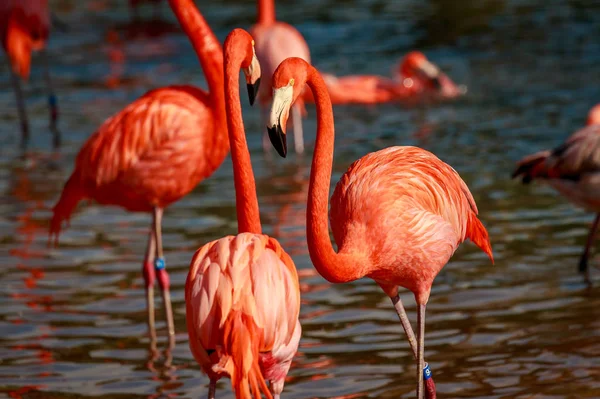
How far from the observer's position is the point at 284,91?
12.6 ft

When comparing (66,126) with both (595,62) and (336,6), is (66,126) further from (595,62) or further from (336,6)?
(336,6)

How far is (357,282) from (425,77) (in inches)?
244

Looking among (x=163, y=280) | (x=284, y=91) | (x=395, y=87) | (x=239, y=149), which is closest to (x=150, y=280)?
(x=163, y=280)

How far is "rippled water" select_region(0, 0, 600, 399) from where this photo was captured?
4.73m

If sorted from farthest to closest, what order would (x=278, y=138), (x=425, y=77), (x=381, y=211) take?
1. (x=425, y=77)
2. (x=381, y=211)
3. (x=278, y=138)

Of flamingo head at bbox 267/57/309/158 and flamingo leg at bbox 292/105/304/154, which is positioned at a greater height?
flamingo head at bbox 267/57/309/158

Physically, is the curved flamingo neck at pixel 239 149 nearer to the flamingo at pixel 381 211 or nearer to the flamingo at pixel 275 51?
the flamingo at pixel 381 211

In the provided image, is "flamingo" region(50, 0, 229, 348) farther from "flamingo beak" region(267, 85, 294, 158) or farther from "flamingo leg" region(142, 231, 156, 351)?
"flamingo beak" region(267, 85, 294, 158)

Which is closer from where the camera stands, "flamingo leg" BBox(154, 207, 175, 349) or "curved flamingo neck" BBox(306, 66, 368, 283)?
"curved flamingo neck" BBox(306, 66, 368, 283)

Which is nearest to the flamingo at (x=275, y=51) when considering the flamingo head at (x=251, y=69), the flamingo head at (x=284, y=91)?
the flamingo head at (x=251, y=69)

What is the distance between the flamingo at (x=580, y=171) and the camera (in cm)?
593

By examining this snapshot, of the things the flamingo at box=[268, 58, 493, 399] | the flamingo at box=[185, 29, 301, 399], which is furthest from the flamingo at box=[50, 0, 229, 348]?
the flamingo at box=[185, 29, 301, 399]

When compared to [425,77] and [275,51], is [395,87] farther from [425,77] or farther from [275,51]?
[275,51]

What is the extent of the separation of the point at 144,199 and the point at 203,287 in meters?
1.99
